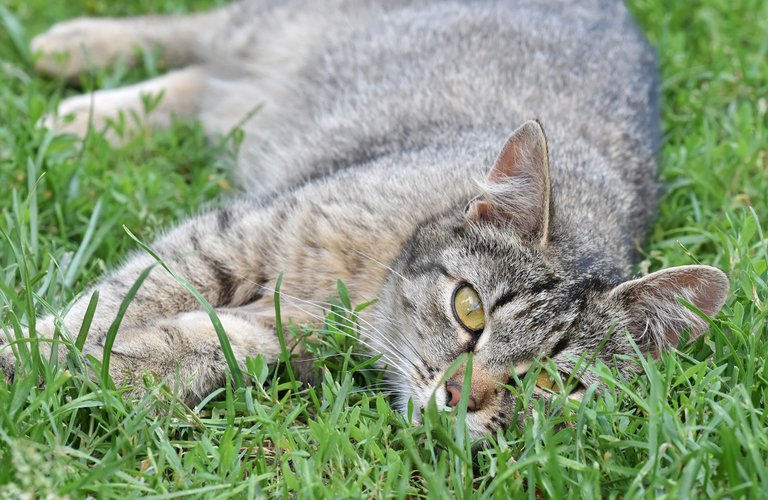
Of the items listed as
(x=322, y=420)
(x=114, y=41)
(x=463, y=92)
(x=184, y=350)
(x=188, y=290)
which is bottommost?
(x=322, y=420)

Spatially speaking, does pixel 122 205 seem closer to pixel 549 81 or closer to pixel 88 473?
pixel 88 473

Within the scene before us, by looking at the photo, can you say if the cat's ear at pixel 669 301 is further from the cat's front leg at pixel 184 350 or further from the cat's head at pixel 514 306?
the cat's front leg at pixel 184 350

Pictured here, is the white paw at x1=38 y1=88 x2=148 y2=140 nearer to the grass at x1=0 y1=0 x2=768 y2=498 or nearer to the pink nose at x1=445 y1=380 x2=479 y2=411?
the grass at x1=0 y1=0 x2=768 y2=498

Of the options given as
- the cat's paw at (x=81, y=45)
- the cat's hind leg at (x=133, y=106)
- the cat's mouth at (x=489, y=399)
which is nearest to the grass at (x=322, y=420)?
the cat's mouth at (x=489, y=399)

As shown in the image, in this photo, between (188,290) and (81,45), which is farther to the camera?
(81,45)

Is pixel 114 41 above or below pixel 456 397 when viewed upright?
above

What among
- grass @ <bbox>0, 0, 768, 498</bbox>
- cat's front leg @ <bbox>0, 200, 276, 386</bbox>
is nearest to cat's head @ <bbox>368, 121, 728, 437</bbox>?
grass @ <bbox>0, 0, 768, 498</bbox>

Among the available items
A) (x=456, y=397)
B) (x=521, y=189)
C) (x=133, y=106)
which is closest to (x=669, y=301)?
(x=521, y=189)

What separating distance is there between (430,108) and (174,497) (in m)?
2.66

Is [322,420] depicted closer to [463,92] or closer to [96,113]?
[463,92]

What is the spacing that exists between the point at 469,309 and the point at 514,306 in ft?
0.58

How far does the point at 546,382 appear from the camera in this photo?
2.95 metres

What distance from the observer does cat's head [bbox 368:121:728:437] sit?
290cm

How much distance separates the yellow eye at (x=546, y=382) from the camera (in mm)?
2939
